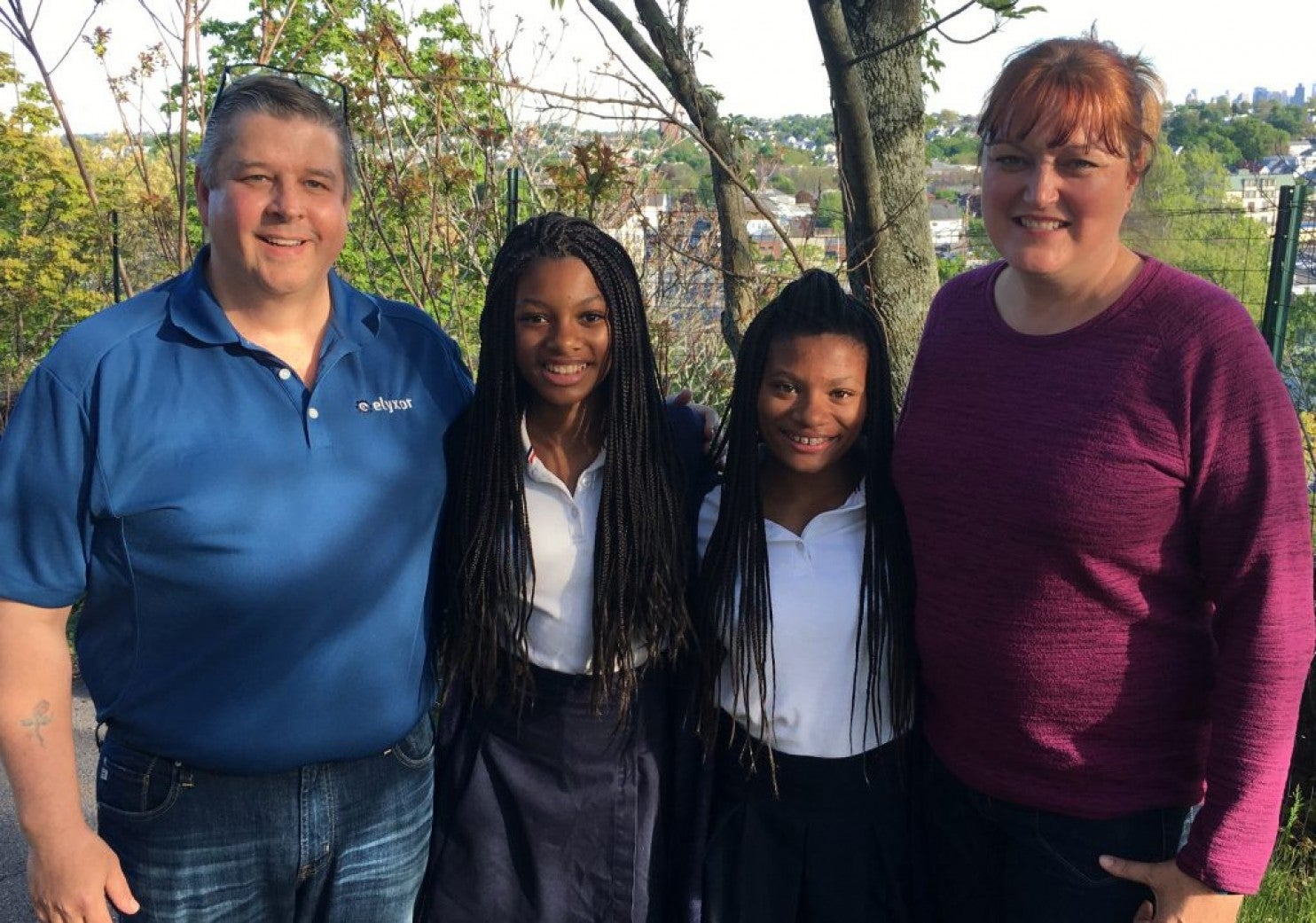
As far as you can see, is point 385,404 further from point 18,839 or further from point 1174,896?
point 18,839

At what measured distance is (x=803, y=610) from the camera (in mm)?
2160

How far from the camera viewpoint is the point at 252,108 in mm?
1928

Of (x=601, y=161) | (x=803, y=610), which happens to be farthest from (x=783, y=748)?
(x=601, y=161)

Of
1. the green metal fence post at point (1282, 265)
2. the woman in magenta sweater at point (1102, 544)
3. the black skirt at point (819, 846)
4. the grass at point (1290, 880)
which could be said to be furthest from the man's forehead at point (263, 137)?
the green metal fence post at point (1282, 265)

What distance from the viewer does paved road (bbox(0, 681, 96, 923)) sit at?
330cm

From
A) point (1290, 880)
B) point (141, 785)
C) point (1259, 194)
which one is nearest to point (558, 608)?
point (141, 785)

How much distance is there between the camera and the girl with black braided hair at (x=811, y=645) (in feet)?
7.06

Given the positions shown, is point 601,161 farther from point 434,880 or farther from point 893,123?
point 434,880

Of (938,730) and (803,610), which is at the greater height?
(803,610)

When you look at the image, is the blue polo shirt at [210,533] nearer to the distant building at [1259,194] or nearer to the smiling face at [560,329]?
the smiling face at [560,329]

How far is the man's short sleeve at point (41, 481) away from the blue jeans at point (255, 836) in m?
0.36

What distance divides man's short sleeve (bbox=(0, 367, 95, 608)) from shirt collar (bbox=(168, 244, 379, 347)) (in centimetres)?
22

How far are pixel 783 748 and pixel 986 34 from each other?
7.48 ft

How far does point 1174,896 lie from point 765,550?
89cm
